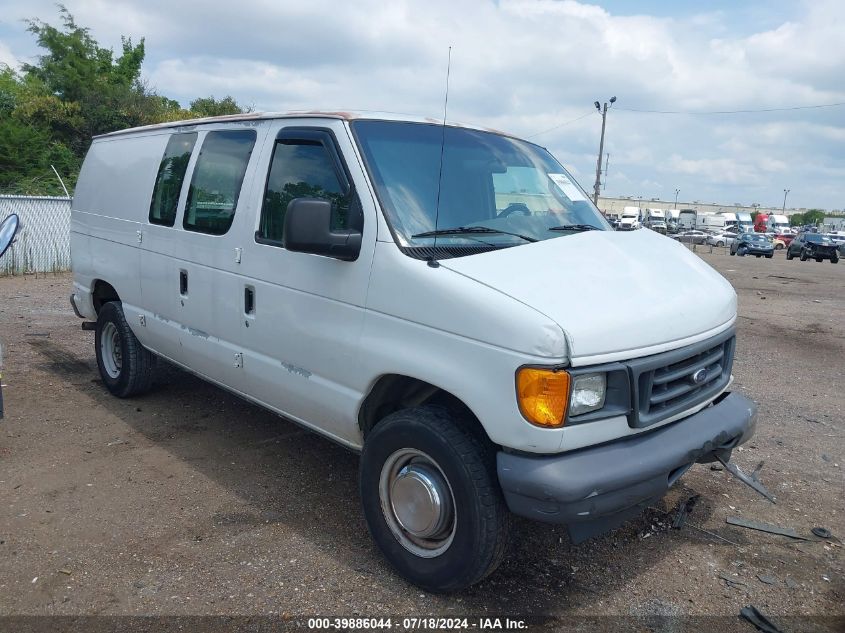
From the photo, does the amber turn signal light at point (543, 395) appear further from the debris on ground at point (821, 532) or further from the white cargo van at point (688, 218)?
the white cargo van at point (688, 218)

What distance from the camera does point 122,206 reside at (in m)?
5.81

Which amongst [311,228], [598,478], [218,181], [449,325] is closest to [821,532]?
[598,478]

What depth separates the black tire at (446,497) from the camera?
3.08m

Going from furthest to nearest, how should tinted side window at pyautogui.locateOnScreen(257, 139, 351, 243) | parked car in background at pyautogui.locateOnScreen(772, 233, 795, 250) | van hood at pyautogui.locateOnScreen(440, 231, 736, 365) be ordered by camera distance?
parked car in background at pyautogui.locateOnScreen(772, 233, 795, 250) → tinted side window at pyautogui.locateOnScreen(257, 139, 351, 243) → van hood at pyautogui.locateOnScreen(440, 231, 736, 365)

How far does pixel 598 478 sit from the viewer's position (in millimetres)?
2895

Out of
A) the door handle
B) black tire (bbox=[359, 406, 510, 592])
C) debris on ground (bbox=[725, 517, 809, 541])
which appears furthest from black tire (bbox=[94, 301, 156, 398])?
debris on ground (bbox=[725, 517, 809, 541])

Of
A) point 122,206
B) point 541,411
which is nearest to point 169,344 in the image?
point 122,206

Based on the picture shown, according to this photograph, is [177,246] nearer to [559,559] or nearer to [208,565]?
[208,565]

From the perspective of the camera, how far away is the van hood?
2953 millimetres

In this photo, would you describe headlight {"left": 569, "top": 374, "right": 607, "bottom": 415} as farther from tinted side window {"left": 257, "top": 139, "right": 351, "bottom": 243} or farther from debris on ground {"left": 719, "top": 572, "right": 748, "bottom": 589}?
tinted side window {"left": 257, "top": 139, "right": 351, "bottom": 243}

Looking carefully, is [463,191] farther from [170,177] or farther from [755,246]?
[755,246]

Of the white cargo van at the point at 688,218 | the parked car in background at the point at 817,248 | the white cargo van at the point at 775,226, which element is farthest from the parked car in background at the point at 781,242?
the parked car in background at the point at 817,248

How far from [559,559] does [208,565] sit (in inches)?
71.6

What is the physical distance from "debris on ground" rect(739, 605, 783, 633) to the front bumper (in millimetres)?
724
